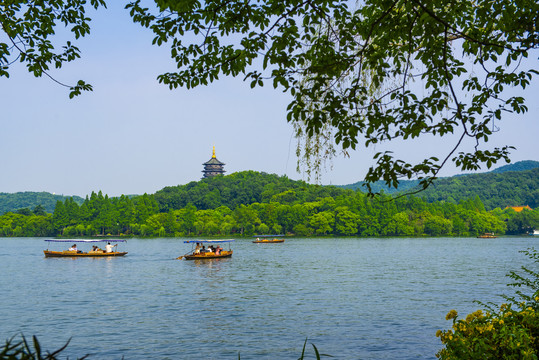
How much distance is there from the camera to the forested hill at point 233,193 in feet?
536

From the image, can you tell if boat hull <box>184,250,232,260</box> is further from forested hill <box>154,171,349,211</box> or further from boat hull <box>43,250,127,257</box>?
forested hill <box>154,171,349,211</box>

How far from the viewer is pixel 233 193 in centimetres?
18012

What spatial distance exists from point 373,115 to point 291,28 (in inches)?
68.6

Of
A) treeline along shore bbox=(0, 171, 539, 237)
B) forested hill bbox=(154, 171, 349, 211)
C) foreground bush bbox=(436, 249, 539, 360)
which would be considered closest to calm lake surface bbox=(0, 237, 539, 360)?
foreground bush bbox=(436, 249, 539, 360)

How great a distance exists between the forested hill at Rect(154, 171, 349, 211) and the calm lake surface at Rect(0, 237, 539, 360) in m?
114

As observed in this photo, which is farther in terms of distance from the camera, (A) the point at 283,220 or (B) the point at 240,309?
(A) the point at 283,220

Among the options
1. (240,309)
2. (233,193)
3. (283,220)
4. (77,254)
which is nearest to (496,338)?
(240,309)

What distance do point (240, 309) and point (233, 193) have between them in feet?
504

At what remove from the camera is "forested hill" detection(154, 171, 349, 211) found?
163500mm

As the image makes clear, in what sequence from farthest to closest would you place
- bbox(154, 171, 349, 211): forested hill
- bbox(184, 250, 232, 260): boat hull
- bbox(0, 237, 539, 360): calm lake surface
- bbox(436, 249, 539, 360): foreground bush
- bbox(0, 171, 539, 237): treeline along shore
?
bbox(154, 171, 349, 211): forested hill, bbox(0, 171, 539, 237): treeline along shore, bbox(184, 250, 232, 260): boat hull, bbox(0, 237, 539, 360): calm lake surface, bbox(436, 249, 539, 360): foreground bush

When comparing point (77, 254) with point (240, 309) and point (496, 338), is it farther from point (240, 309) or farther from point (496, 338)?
point (496, 338)

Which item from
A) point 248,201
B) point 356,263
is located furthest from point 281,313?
point 248,201

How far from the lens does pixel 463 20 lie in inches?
368

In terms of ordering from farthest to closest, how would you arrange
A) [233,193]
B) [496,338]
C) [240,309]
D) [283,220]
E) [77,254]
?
[233,193] → [283,220] → [77,254] → [240,309] → [496,338]
